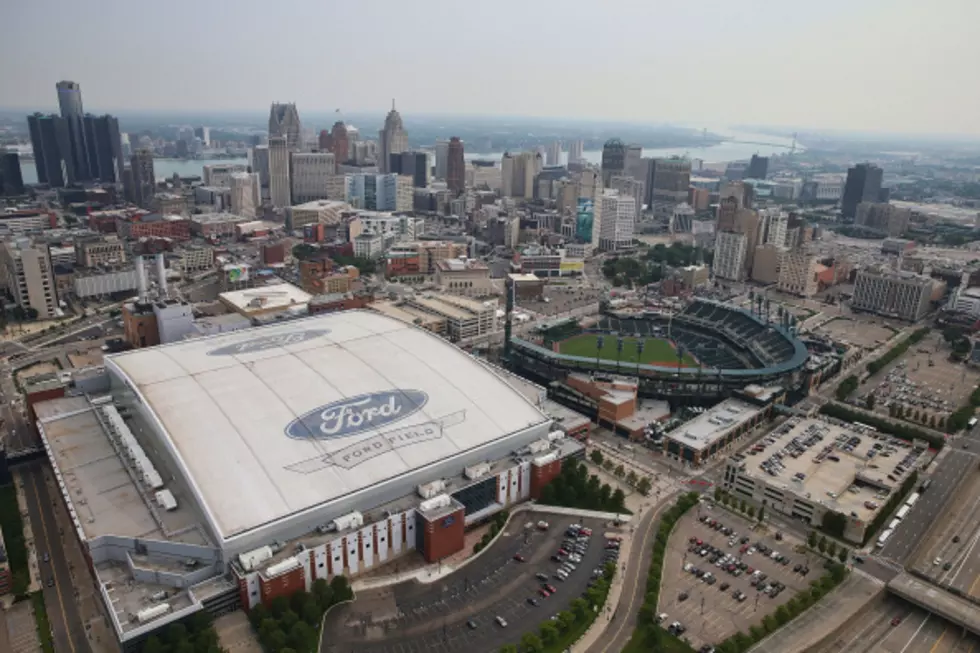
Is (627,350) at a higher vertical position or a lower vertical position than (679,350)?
lower

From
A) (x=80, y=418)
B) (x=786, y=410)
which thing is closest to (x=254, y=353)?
(x=80, y=418)

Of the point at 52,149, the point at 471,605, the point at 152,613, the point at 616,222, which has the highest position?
the point at 52,149

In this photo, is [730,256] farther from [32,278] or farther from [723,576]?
[32,278]

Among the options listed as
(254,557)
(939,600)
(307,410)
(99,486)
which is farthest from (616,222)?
(254,557)

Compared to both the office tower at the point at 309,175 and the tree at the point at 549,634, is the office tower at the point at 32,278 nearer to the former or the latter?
the tree at the point at 549,634

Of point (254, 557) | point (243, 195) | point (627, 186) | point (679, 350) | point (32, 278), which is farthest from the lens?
point (627, 186)

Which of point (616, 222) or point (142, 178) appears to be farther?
point (142, 178)

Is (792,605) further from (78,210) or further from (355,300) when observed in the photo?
(78,210)
